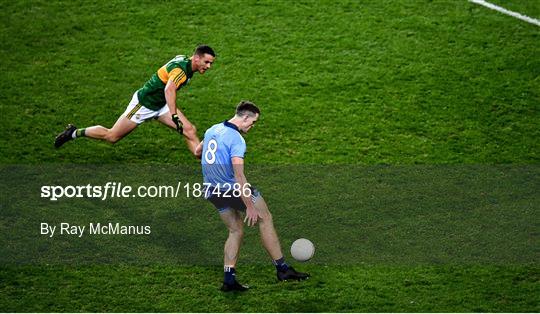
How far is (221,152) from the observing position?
12.1m

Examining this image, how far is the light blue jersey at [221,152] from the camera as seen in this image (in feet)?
39.6

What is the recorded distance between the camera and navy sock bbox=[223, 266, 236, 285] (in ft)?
40.6

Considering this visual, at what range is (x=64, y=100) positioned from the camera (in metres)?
16.6

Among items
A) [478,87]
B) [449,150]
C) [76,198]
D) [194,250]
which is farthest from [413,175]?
[76,198]

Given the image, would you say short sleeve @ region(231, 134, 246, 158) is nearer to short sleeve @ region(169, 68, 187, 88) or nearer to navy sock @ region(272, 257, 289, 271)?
navy sock @ region(272, 257, 289, 271)

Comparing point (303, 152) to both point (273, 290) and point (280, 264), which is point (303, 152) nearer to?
point (280, 264)

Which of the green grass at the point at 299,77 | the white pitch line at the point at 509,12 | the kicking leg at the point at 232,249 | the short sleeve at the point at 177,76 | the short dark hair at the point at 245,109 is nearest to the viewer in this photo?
the short dark hair at the point at 245,109

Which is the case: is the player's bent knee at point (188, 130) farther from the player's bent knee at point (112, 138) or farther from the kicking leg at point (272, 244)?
the kicking leg at point (272, 244)

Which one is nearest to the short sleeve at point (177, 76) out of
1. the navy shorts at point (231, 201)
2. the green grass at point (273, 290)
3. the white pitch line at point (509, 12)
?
the navy shorts at point (231, 201)

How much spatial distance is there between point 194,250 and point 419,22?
6.57 metres

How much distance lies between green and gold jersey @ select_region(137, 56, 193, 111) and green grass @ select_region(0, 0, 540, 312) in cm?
112

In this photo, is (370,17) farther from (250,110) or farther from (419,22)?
(250,110)

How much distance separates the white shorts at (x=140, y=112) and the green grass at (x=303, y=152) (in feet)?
2.91

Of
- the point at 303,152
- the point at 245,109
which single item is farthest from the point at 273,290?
the point at 303,152
